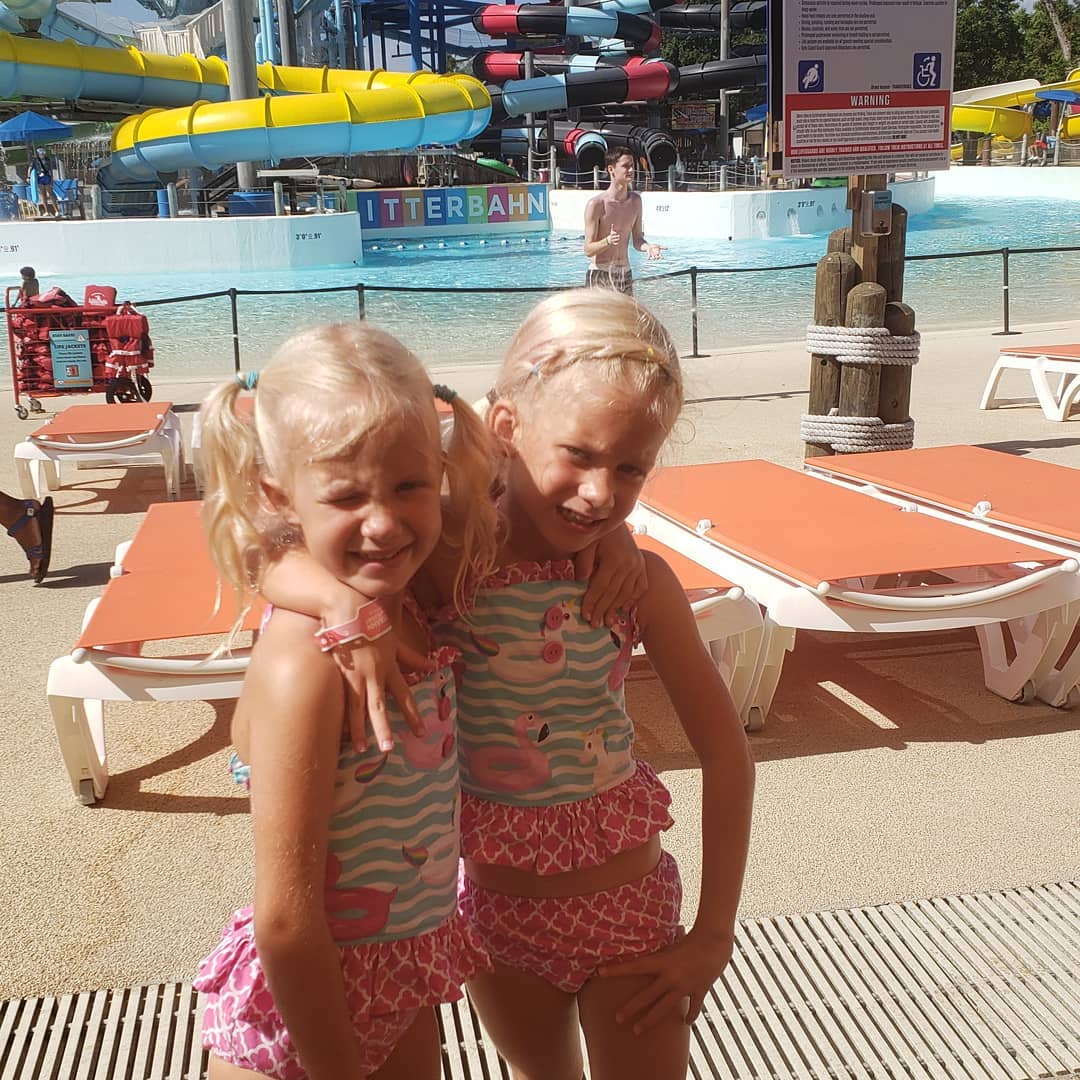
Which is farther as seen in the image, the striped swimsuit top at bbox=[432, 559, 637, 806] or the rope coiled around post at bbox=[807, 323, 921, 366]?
the rope coiled around post at bbox=[807, 323, 921, 366]

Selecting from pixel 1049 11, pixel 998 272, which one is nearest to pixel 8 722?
pixel 998 272

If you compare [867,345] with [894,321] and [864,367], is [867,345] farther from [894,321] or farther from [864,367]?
[894,321]

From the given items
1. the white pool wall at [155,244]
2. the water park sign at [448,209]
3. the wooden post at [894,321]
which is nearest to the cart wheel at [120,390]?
the wooden post at [894,321]

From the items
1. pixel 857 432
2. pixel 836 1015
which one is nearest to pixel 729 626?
pixel 836 1015

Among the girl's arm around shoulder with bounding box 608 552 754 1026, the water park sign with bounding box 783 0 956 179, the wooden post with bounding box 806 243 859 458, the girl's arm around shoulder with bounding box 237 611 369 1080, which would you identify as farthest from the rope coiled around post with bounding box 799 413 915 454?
the girl's arm around shoulder with bounding box 237 611 369 1080

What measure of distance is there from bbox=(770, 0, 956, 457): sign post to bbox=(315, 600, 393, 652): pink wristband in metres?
4.76

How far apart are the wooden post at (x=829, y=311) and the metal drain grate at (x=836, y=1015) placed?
3951 millimetres

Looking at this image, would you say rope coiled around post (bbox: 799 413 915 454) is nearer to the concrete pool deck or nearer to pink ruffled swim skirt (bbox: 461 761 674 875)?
the concrete pool deck

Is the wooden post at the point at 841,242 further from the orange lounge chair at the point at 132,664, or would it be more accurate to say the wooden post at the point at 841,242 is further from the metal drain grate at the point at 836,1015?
the metal drain grate at the point at 836,1015

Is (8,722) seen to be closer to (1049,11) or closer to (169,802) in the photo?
(169,802)

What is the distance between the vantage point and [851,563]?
364cm

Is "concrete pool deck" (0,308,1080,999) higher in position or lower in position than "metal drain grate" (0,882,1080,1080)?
lower

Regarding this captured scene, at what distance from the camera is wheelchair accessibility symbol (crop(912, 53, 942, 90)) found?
5.63 m

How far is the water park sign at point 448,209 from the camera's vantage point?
1265 inches
